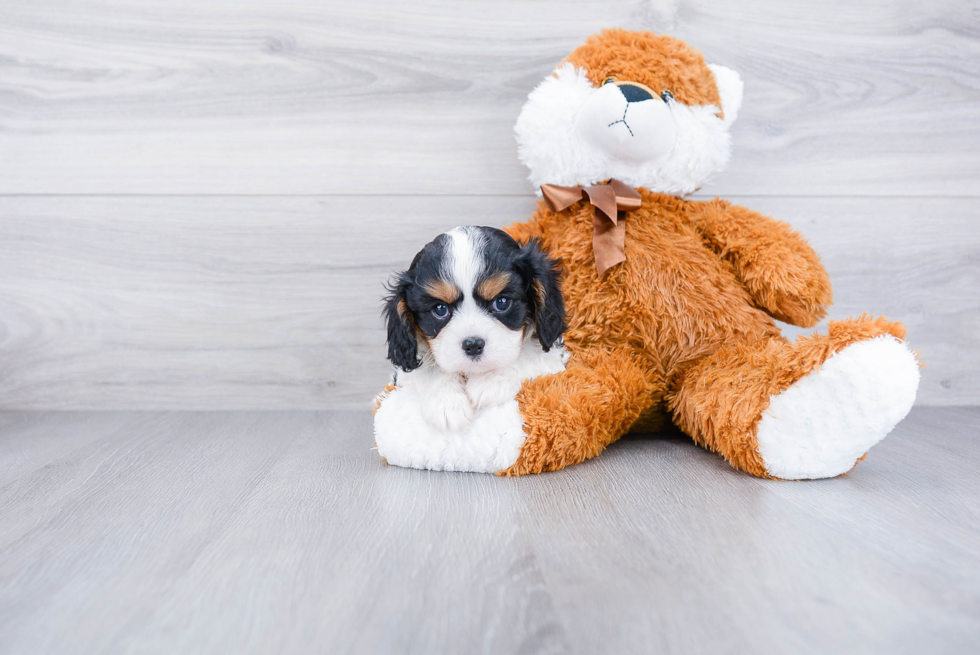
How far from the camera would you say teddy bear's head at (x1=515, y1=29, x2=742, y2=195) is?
1.25m

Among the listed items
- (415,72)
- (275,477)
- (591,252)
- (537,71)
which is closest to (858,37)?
(537,71)

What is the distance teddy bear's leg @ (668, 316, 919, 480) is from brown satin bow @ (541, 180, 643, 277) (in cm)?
31

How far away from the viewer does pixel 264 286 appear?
5.38ft

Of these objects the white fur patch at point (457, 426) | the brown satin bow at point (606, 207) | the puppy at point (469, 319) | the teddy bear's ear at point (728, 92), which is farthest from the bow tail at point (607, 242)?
the teddy bear's ear at point (728, 92)

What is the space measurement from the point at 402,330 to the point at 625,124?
56 centimetres

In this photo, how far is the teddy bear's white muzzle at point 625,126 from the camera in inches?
48.4

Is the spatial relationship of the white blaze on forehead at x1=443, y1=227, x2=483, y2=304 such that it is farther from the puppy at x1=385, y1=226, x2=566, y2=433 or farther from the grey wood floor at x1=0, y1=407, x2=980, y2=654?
the grey wood floor at x1=0, y1=407, x2=980, y2=654

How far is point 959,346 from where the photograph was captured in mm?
1677

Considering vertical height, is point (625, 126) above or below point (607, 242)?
above

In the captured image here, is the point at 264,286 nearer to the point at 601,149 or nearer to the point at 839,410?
the point at 601,149

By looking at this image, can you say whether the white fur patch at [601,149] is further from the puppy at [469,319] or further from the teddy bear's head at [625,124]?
the puppy at [469,319]

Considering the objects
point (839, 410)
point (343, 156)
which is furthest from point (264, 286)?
point (839, 410)

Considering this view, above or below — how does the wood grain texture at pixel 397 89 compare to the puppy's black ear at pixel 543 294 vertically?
above

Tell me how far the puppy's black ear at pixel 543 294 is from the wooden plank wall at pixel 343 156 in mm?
503
